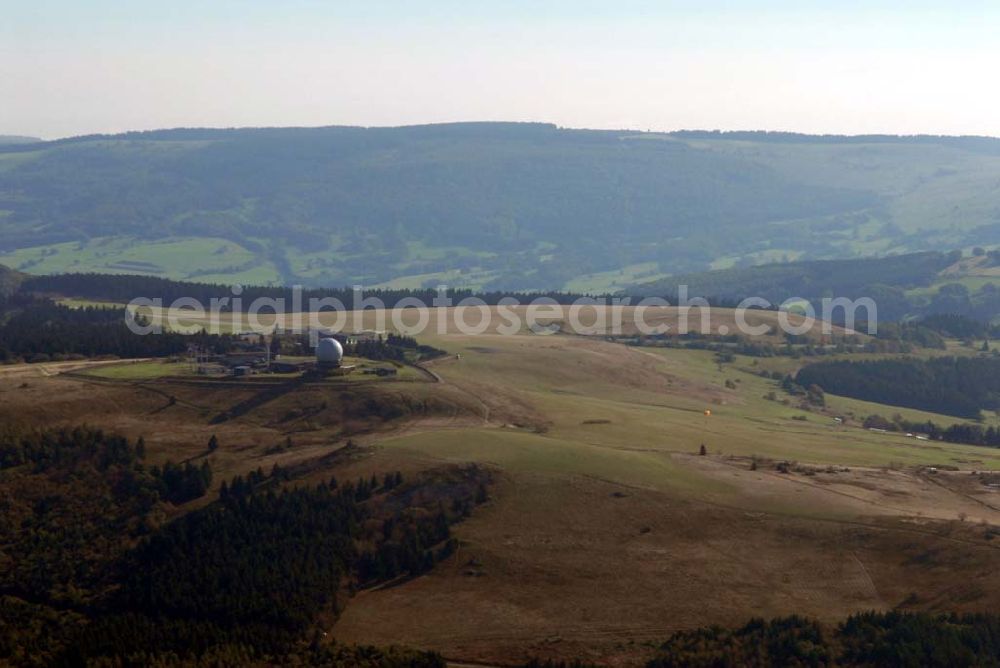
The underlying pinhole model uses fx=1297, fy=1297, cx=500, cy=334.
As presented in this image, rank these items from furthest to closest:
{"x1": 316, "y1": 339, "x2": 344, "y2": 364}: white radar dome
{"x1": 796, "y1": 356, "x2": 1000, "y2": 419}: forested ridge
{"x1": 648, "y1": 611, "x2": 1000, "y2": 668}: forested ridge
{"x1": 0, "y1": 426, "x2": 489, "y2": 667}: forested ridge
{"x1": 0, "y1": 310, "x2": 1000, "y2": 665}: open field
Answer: {"x1": 796, "y1": 356, "x2": 1000, "y2": 419}: forested ridge
{"x1": 316, "y1": 339, "x2": 344, "y2": 364}: white radar dome
{"x1": 0, "y1": 310, "x2": 1000, "y2": 665}: open field
{"x1": 0, "y1": 426, "x2": 489, "y2": 667}: forested ridge
{"x1": 648, "y1": 611, "x2": 1000, "y2": 668}: forested ridge

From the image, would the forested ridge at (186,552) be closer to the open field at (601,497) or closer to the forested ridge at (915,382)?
the open field at (601,497)

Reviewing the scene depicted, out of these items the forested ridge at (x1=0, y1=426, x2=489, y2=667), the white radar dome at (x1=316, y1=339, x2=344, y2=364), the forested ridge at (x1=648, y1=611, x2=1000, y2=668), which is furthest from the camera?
the white radar dome at (x1=316, y1=339, x2=344, y2=364)

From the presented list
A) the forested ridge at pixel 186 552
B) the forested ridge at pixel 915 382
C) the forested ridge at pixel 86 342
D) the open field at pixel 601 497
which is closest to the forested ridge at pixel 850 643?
the open field at pixel 601 497

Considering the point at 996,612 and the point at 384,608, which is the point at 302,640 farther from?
the point at 996,612

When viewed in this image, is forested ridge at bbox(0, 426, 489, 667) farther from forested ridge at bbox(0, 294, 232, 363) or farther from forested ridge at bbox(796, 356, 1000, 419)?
forested ridge at bbox(796, 356, 1000, 419)

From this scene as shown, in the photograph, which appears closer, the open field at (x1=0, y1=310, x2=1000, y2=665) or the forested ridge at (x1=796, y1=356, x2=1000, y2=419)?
the open field at (x1=0, y1=310, x2=1000, y2=665)

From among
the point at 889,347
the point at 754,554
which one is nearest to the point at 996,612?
the point at 754,554

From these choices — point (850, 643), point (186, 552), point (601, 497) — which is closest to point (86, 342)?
point (186, 552)

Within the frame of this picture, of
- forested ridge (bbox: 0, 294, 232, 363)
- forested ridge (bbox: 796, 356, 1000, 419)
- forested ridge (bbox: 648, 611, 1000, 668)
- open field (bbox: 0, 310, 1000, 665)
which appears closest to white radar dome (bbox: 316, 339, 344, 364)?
open field (bbox: 0, 310, 1000, 665)

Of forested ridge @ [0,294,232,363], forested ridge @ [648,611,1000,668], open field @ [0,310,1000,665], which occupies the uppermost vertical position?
forested ridge @ [0,294,232,363]

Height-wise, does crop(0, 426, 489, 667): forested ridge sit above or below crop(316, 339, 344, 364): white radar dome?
below
